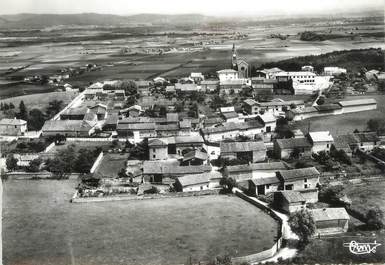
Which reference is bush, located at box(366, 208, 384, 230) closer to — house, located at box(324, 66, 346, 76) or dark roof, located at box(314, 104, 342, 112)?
dark roof, located at box(314, 104, 342, 112)

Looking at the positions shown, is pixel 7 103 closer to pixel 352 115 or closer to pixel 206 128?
pixel 206 128

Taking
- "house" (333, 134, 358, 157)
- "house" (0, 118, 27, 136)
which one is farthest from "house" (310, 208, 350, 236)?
"house" (0, 118, 27, 136)

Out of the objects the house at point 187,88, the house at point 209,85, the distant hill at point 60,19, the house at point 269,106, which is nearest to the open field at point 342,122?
the house at point 269,106

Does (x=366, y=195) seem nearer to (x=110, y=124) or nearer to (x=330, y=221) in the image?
(x=330, y=221)

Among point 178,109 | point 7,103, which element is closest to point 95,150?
point 178,109

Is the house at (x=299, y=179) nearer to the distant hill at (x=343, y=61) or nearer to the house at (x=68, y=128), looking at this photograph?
the house at (x=68, y=128)

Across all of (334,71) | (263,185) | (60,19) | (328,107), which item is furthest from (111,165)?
(60,19)

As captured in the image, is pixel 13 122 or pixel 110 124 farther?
pixel 110 124
